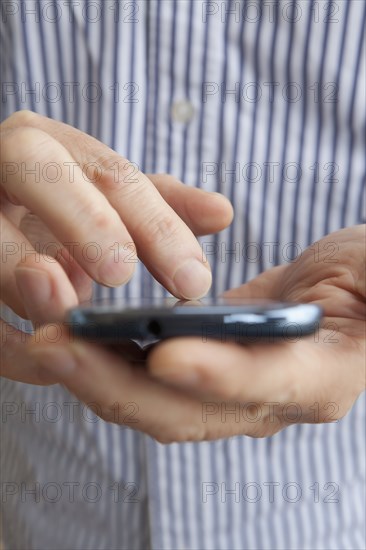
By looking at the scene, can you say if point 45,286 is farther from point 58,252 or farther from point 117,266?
point 58,252

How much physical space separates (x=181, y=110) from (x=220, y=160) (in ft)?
0.20

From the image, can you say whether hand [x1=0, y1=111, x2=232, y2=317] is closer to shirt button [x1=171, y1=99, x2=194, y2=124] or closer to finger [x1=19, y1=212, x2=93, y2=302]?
finger [x1=19, y1=212, x2=93, y2=302]

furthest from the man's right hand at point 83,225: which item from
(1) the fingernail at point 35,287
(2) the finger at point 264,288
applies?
(2) the finger at point 264,288

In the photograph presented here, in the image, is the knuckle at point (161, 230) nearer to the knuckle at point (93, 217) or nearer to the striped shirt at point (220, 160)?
the knuckle at point (93, 217)

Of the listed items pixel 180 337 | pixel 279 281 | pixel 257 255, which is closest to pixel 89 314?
pixel 180 337

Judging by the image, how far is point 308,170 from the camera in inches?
25.6

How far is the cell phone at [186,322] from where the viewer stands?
30 cm

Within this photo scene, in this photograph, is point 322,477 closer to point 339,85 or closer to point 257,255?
point 257,255

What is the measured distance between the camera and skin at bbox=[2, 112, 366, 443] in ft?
1.05

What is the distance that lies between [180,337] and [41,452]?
48 centimetres

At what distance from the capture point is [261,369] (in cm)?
33

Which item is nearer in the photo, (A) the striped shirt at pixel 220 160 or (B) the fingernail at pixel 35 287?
(B) the fingernail at pixel 35 287

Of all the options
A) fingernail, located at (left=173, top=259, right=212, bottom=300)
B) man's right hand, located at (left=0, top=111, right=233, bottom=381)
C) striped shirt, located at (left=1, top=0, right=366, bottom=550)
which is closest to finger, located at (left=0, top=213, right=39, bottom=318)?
man's right hand, located at (left=0, top=111, right=233, bottom=381)

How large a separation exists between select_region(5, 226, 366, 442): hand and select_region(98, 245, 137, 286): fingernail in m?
0.06
